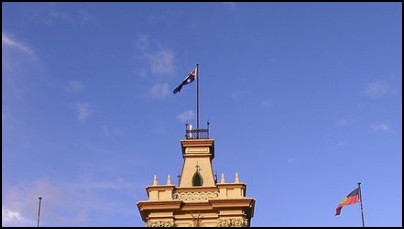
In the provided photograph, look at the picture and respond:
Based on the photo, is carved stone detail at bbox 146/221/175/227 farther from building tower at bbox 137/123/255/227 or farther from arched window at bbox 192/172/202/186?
arched window at bbox 192/172/202/186

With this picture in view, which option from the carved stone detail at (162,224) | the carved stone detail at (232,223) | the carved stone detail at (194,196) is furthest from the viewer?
the carved stone detail at (194,196)

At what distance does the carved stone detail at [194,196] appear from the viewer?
4175 cm

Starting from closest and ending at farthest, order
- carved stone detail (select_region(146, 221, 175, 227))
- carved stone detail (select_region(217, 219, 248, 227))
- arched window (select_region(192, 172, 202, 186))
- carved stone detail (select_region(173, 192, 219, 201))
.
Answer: carved stone detail (select_region(217, 219, 248, 227)) → carved stone detail (select_region(146, 221, 175, 227)) → carved stone detail (select_region(173, 192, 219, 201)) → arched window (select_region(192, 172, 202, 186))

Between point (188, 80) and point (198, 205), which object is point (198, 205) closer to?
point (198, 205)

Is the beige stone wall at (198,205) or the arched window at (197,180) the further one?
the arched window at (197,180)

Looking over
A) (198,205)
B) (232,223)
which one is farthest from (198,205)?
(232,223)

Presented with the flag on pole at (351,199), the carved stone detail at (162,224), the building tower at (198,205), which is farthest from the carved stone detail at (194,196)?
the flag on pole at (351,199)

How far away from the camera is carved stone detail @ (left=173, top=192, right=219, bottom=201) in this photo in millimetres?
41750

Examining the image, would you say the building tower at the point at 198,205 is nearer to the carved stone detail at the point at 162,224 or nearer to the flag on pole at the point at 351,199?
the carved stone detail at the point at 162,224

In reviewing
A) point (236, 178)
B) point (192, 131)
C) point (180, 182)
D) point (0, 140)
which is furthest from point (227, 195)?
point (0, 140)

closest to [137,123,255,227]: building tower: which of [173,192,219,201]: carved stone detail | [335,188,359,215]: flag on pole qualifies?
[173,192,219,201]: carved stone detail

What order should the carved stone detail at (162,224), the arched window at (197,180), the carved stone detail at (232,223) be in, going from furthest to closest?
the arched window at (197,180) → the carved stone detail at (162,224) → the carved stone detail at (232,223)

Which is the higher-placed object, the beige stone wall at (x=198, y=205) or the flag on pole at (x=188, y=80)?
the flag on pole at (x=188, y=80)

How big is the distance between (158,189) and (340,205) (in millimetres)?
12890
